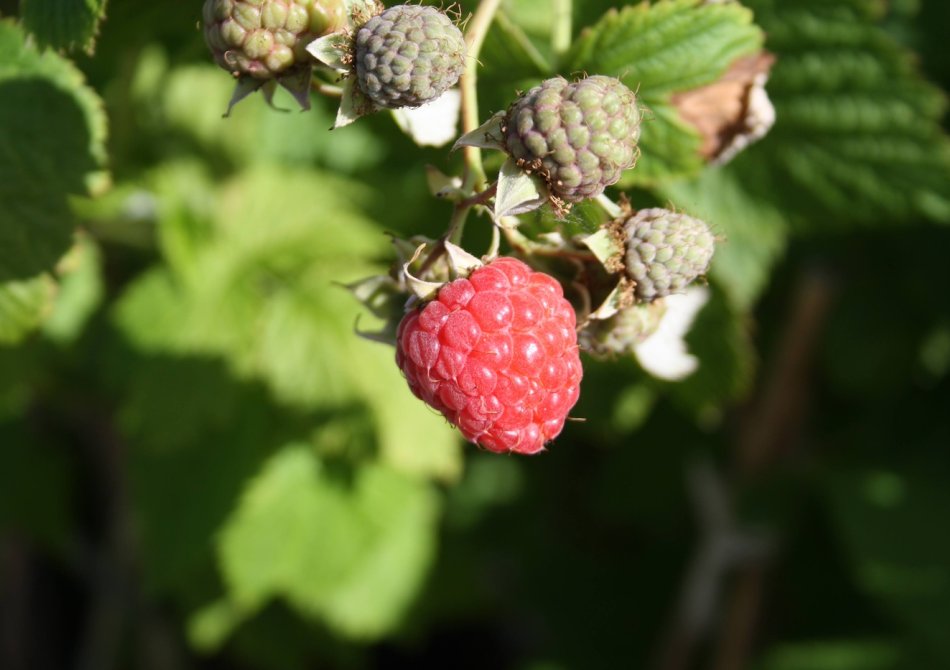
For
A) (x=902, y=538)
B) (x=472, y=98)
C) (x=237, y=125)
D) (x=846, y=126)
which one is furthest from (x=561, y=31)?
(x=902, y=538)

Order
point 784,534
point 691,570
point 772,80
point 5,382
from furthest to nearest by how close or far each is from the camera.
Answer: point 691,570
point 784,534
point 5,382
point 772,80

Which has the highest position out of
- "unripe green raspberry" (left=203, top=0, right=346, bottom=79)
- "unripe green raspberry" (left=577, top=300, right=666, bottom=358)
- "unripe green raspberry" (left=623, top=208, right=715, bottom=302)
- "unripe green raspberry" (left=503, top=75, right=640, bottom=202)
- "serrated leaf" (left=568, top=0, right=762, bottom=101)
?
"unripe green raspberry" (left=203, top=0, right=346, bottom=79)

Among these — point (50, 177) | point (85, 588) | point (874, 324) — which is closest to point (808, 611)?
point (874, 324)

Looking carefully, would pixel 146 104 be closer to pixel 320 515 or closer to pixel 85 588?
pixel 320 515

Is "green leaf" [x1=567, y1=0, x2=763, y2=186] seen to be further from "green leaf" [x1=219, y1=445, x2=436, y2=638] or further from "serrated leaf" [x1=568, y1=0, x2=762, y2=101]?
"green leaf" [x1=219, y1=445, x2=436, y2=638]

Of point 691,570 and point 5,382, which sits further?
point 691,570

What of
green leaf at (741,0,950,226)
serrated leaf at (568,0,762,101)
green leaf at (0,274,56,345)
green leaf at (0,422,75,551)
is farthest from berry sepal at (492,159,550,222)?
green leaf at (0,422,75,551)

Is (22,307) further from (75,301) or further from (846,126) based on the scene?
(846,126)
